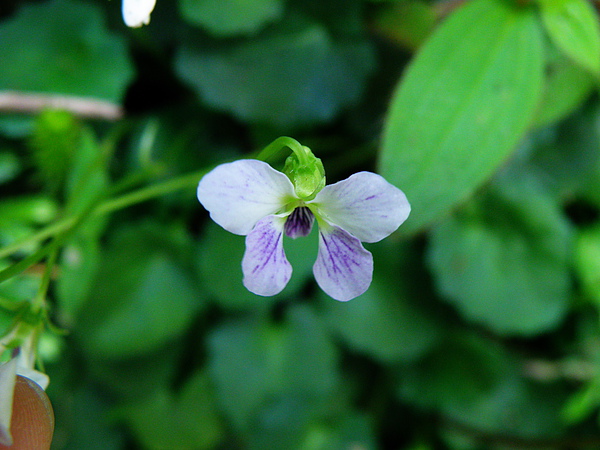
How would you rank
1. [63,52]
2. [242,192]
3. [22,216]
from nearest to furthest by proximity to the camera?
[242,192]
[22,216]
[63,52]

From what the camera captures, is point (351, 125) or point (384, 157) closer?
point (384, 157)

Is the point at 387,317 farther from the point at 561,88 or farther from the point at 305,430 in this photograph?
the point at 561,88

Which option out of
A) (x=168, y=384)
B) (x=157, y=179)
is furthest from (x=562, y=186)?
(x=168, y=384)

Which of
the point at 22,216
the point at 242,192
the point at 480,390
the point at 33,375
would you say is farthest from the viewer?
the point at 480,390

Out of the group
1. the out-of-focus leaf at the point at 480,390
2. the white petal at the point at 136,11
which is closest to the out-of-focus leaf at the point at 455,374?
the out-of-focus leaf at the point at 480,390

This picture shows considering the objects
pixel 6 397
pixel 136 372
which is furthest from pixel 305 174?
pixel 136 372

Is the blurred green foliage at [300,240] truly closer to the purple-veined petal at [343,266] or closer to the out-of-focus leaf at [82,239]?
the out-of-focus leaf at [82,239]

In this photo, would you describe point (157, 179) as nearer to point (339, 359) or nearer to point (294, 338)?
point (294, 338)
